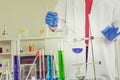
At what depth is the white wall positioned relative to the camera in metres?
3.86

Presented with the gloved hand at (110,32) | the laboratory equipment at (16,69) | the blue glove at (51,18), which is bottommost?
the laboratory equipment at (16,69)

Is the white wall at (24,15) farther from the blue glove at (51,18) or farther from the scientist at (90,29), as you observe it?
the blue glove at (51,18)

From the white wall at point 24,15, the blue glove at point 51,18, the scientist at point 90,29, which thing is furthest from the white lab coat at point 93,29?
the white wall at point 24,15

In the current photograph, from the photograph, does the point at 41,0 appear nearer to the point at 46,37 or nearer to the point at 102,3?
the point at 46,37

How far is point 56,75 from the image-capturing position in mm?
1083

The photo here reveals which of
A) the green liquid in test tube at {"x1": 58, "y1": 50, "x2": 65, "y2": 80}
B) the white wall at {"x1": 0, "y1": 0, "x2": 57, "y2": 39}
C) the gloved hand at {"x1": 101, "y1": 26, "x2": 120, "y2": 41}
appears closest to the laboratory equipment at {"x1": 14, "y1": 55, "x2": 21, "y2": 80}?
the green liquid in test tube at {"x1": 58, "y1": 50, "x2": 65, "y2": 80}

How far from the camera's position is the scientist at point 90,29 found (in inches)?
45.6

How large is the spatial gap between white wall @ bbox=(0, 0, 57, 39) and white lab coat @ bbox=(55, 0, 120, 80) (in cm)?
240

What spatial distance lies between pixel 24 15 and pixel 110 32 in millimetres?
2990

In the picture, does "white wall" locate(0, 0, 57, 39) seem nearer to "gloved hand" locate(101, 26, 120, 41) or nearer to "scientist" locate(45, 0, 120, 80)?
"scientist" locate(45, 0, 120, 80)

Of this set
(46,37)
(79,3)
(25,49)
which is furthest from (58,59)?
(25,49)

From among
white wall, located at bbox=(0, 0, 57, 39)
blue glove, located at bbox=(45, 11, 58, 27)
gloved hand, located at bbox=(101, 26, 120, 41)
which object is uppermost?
white wall, located at bbox=(0, 0, 57, 39)

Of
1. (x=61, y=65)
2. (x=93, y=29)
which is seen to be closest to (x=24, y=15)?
(x=93, y=29)

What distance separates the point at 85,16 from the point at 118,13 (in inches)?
7.2
